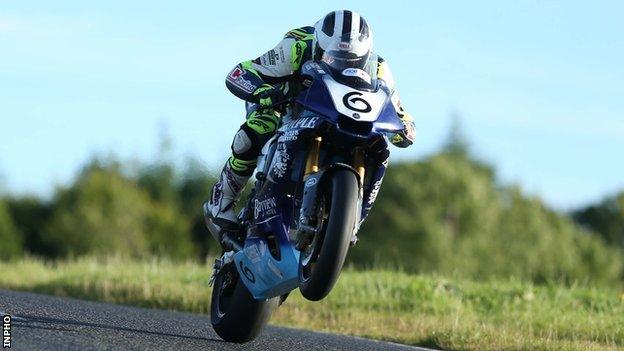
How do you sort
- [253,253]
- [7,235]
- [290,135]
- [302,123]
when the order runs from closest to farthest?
[302,123] < [290,135] < [253,253] < [7,235]

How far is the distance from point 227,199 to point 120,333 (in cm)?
143

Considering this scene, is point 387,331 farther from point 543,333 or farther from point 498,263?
point 498,263

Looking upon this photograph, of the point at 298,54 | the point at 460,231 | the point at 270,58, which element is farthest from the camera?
the point at 460,231

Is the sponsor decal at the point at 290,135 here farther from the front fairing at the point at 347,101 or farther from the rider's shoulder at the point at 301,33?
the rider's shoulder at the point at 301,33

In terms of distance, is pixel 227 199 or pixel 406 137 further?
pixel 227 199

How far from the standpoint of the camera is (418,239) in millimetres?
71250

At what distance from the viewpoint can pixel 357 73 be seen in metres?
7.88

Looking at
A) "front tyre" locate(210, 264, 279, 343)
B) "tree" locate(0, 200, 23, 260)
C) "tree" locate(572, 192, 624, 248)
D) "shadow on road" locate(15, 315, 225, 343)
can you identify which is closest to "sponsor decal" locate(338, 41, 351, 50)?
"front tyre" locate(210, 264, 279, 343)

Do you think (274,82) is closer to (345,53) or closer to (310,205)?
(345,53)

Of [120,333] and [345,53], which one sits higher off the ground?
[345,53]

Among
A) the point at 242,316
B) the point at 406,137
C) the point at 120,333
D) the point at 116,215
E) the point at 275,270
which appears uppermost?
the point at 406,137

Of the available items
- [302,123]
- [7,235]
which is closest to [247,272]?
[302,123]

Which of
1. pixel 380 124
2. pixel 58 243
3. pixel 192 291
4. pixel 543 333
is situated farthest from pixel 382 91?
pixel 58 243

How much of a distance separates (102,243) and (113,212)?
188 centimetres
